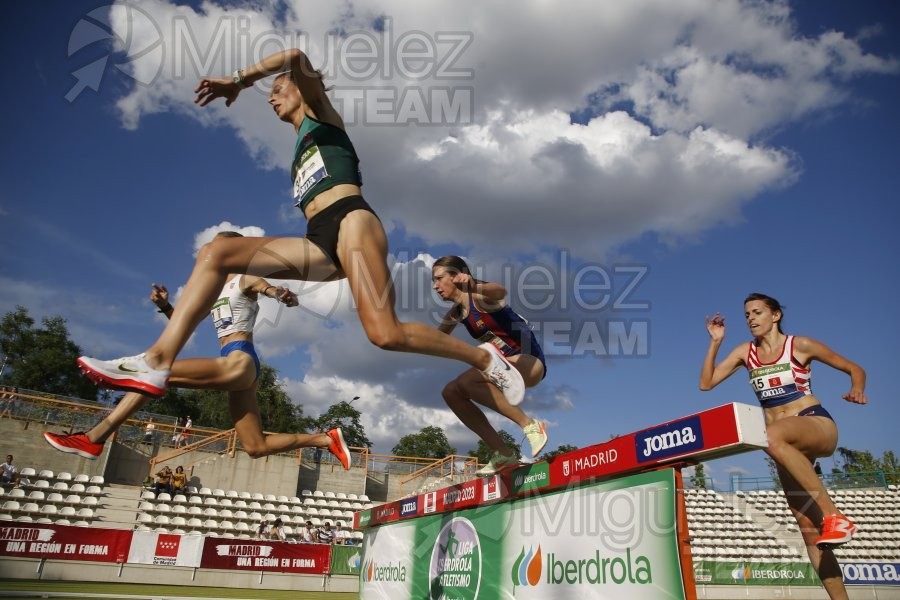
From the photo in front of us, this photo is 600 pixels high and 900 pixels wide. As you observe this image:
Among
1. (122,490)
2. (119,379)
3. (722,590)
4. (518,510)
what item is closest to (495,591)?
(518,510)

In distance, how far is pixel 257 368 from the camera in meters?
5.22

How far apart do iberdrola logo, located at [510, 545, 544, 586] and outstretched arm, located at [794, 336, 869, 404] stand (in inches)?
104

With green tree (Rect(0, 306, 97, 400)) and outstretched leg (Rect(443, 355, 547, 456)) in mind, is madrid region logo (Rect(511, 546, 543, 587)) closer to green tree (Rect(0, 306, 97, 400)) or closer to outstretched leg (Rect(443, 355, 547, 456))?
outstretched leg (Rect(443, 355, 547, 456))

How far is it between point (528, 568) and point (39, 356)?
56101mm

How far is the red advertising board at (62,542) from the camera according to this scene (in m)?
12.1

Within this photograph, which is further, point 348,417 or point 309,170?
point 348,417

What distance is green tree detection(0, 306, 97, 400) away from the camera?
156 ft

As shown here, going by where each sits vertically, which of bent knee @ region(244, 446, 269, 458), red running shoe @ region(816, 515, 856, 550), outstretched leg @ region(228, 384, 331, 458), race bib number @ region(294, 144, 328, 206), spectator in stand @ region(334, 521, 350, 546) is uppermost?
race bib number @ region(294, 144, 328, 206)

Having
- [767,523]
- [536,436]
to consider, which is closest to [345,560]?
[536,436]

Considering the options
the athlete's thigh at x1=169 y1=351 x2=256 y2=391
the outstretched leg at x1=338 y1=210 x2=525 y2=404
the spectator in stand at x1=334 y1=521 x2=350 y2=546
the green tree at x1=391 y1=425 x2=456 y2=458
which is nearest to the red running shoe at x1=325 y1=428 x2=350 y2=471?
the athlete's thigh at x1=169 y1=351 x2=256 y2=391

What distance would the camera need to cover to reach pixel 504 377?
404 cm

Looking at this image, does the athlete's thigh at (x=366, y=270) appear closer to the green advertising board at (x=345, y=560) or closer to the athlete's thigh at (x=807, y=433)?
the athlete's thigh at (x=807, y=433)

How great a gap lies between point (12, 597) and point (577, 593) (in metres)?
5.90

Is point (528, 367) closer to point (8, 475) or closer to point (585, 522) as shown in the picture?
point (585, 522)
